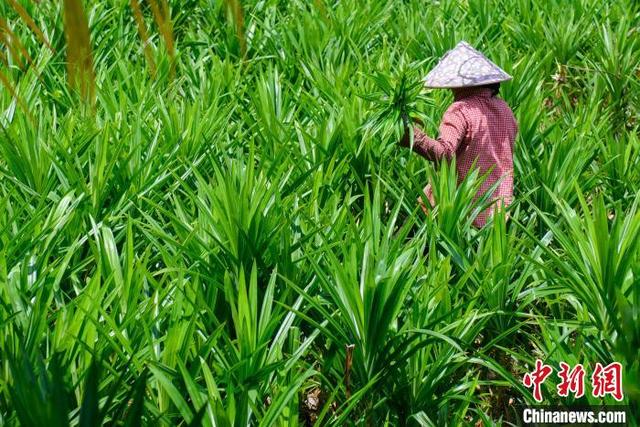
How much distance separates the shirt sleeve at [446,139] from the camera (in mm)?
2865

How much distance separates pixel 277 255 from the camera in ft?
7.52

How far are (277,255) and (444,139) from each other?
0.89 m

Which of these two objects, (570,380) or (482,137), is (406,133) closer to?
(482,137)

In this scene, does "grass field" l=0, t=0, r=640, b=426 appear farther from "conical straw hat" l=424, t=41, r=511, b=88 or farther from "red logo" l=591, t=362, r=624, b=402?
"conical straw hat" l=424, t=41, r=511, b=88

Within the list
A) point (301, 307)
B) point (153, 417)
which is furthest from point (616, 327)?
point (153, 417)

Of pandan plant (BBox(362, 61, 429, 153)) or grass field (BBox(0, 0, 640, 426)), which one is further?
pandan plant (BBox(362, 61, 429, 153))

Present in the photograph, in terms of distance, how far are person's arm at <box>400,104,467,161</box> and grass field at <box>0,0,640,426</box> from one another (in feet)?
0.23

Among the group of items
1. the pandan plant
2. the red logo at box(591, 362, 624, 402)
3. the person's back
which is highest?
the pandan plant

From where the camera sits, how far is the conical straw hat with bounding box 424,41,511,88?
9.89 feet

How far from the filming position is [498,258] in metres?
2.39

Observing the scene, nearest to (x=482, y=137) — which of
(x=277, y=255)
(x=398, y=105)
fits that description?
(x=398, y=105)

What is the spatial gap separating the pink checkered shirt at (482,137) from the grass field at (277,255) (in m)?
0.13

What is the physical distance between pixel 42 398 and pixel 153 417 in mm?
342

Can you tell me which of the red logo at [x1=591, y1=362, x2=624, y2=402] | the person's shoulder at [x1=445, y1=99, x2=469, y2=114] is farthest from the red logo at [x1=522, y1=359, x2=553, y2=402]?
the person's shoulder at [x1=445, y1=99, x2=469, y2=114]
